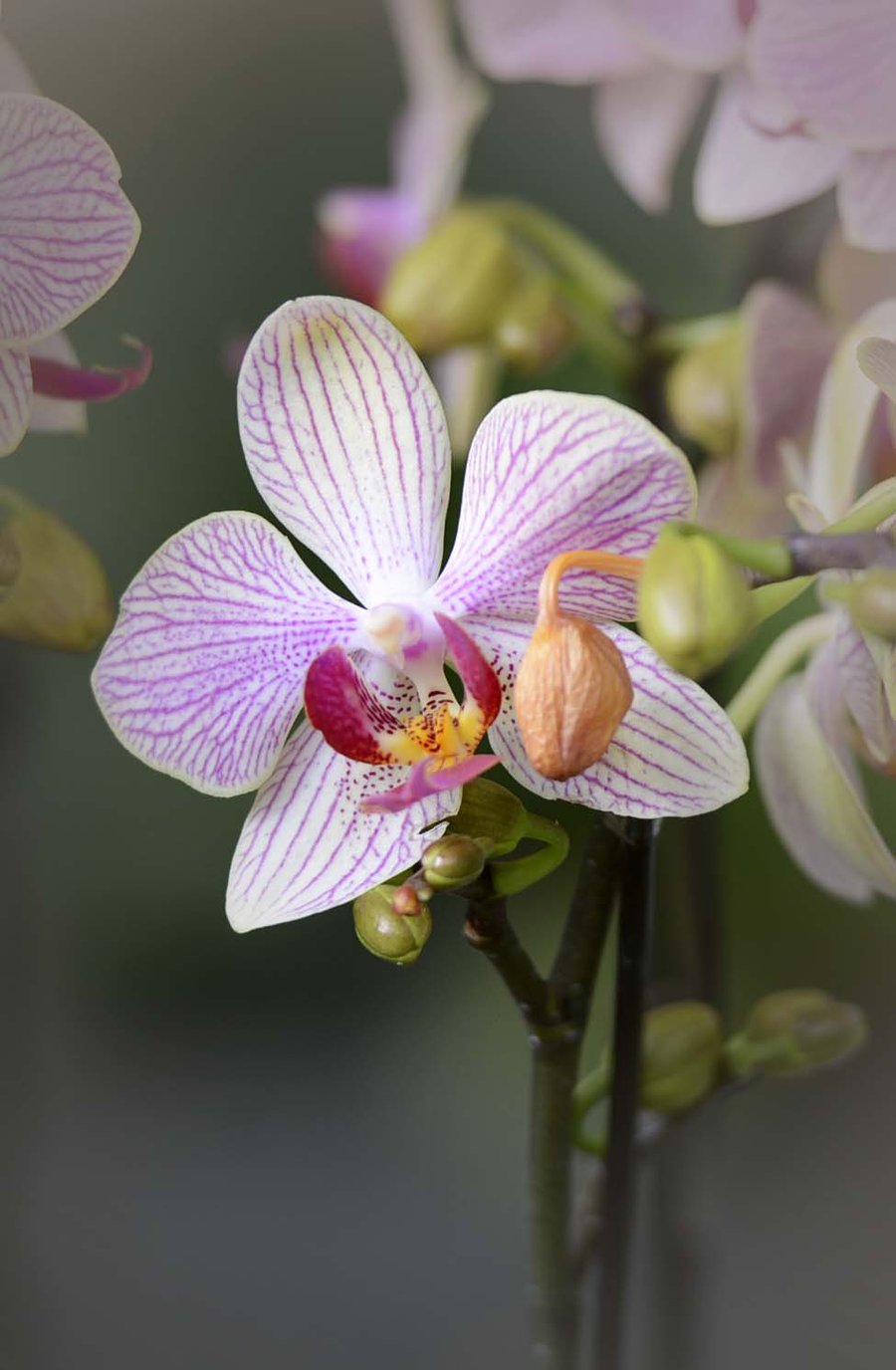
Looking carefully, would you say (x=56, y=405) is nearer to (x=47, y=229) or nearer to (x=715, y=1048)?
(x=47, y=229)

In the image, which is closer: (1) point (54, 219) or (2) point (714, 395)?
(1) point (54, 219)

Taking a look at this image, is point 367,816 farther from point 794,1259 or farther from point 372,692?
point 794,1259


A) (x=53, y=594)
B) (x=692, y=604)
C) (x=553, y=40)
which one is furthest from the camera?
(x=553, y=40)

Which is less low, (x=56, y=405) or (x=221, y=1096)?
(x=56, y=405)

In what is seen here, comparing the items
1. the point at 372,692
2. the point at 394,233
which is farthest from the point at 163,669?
the point at 394,233

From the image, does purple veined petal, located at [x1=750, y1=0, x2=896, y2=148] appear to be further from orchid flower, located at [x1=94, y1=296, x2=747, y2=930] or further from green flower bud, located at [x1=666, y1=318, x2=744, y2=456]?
orchid flower, located at [x1=94, y1=296, x2=747, y2=930]

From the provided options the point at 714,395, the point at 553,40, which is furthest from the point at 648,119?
the point at 714,395

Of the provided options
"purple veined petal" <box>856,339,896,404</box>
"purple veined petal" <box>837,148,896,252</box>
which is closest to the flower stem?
"purple veined petal" <box>856,339,896,404</box>
